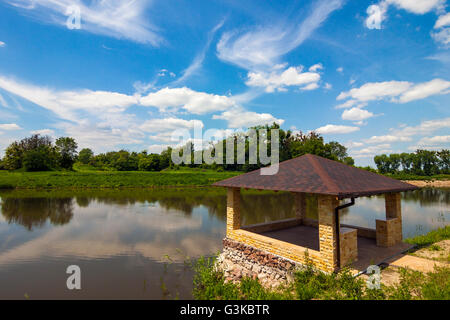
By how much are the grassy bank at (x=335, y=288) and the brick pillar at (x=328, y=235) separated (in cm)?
27

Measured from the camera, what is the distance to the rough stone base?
21.7ft

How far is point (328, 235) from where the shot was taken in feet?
19.3

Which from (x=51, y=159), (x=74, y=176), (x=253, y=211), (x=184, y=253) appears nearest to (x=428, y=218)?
(x=253, y=211)

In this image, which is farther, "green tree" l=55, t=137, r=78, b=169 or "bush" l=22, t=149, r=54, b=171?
"green tree" l=55, t=137, r=78, b=169

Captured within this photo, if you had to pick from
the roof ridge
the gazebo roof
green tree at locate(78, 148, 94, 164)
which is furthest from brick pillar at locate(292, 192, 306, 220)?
green tree at locate(78, 148, 94, 164)

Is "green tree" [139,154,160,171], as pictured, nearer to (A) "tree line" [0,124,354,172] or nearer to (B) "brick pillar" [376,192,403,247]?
(A) "tree line" [0,124,354,172]

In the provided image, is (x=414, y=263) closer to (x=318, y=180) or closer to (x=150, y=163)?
(x=318, y=180)

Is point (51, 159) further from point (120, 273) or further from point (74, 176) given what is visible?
point (120, 273)

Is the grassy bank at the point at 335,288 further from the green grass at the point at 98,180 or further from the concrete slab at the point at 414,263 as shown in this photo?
the green grass at the point at 98,180

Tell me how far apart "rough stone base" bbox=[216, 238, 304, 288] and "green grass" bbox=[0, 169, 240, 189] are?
30.4 m

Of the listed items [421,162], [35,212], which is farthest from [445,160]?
[35,212]

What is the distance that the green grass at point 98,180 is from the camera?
33.6 meters

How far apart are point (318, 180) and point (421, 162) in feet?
294

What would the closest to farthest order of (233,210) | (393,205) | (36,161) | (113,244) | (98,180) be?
(393,205) < (233,210) < (113,244) < (98,180) < (36,161)
